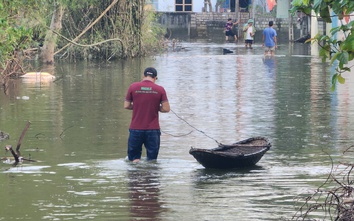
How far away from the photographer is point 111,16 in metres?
41.5

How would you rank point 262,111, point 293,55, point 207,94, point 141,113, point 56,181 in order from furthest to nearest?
1. point 293,55
2. point 207,94
3. point 262,111
4. point 141,113
5. point 56,181

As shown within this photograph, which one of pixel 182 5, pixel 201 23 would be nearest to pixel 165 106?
pixel 201 23

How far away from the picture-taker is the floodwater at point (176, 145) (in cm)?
1103

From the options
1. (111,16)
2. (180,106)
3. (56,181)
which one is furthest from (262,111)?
(111,16)

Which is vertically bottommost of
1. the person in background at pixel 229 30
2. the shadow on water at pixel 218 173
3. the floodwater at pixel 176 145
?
the shadow on water at pixel 218 173

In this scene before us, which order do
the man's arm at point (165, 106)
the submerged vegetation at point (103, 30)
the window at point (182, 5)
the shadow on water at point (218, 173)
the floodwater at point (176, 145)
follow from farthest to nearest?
1. the window at point (182, 5)
2. the submerged vegetation at point (103, 30)
3. the man's arm at point (165, 106)
4. the shadow on water at point (218, 173)
5. the floodwater at point (176, 145)

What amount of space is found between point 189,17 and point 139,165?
6061 cm

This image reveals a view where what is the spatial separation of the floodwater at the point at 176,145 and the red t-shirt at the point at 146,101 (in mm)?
639

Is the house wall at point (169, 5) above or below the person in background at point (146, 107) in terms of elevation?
above

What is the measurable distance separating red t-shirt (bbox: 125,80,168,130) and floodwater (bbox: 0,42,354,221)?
0.64 m

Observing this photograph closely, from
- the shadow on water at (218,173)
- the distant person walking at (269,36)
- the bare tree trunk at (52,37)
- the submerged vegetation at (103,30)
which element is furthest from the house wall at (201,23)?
the shadow on water at (218,173)

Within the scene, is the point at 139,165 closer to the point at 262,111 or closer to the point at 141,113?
the point at 141,113

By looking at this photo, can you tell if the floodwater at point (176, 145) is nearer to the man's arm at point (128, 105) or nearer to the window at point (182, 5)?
the man's arm at point (128, 105)

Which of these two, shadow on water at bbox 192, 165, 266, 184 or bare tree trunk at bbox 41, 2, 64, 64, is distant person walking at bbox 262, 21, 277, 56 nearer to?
bare tree trunk at bbox 41, 2, 64, 64
